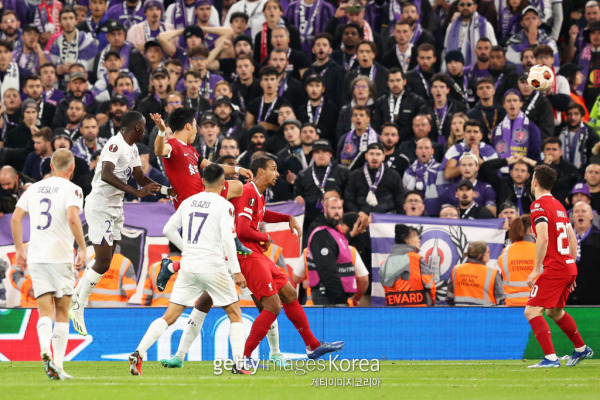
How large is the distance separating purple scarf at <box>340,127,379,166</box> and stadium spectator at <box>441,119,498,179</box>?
1.48 metres

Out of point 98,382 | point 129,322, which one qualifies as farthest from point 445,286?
point 98,382

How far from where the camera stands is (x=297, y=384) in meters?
10.4

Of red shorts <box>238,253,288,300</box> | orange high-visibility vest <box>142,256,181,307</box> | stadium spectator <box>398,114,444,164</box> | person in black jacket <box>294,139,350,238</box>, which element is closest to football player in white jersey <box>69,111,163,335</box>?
red shorts <box>238,253,288,300</box>

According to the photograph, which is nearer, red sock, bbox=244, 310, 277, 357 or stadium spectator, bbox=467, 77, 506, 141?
red sock, bbox=244, 310, 277, 357

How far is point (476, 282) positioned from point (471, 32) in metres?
7.83

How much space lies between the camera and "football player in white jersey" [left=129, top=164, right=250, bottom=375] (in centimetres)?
1075

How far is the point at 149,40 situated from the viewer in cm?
2216

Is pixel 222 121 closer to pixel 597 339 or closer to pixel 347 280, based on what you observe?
pixel 347 280

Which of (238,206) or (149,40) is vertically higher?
(149,40)

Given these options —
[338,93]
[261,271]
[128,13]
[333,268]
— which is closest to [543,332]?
[261,271]

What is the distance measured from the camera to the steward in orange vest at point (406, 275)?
15188 millimetres

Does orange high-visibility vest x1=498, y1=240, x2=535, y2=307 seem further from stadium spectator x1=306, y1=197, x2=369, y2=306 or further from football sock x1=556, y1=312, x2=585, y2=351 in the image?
football sock x1=556, y1=312, x2=585, y2=351

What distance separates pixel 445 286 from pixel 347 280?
1.83 metres

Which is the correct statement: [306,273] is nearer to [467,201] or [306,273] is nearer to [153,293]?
[153,293]
